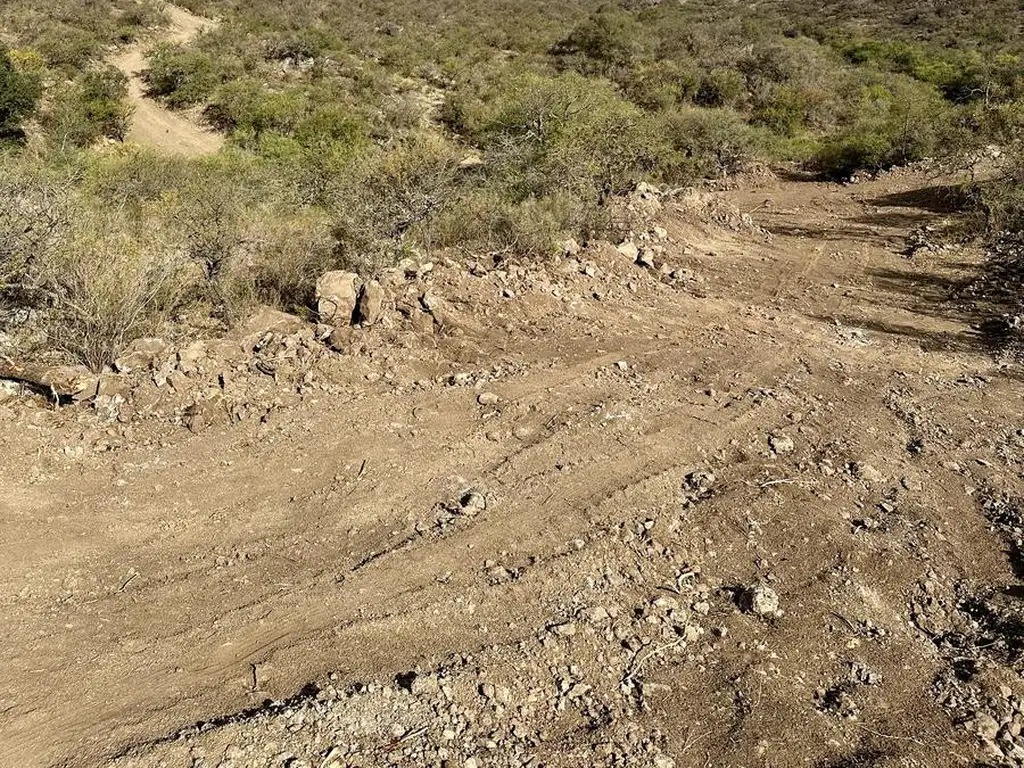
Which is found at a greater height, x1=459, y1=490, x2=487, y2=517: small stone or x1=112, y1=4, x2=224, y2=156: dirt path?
x1=459, y1=490, x2=487, y2=517: small stone

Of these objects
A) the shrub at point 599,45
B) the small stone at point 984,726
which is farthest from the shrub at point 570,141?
the shrub at point 599,45

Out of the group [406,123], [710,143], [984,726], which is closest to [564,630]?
[984,726]

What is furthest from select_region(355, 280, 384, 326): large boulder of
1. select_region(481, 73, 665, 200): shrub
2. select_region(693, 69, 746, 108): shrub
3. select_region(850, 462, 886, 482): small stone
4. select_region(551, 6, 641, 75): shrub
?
select_region(551, 6, 641, 75): shrub

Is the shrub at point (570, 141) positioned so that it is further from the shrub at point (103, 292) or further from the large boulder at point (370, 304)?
the shrub at point (103, 292)

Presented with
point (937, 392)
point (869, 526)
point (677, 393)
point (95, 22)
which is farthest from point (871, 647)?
point (95, 22)

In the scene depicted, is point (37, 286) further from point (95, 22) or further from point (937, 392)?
point (95, 22)

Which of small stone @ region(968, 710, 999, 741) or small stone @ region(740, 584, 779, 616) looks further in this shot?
small stone @ region(740, 584, 779, 616)

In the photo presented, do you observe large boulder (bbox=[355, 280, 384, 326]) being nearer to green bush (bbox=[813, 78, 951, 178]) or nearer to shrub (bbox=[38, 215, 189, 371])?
shrub (bbox=[38, 215, 189, 371])
